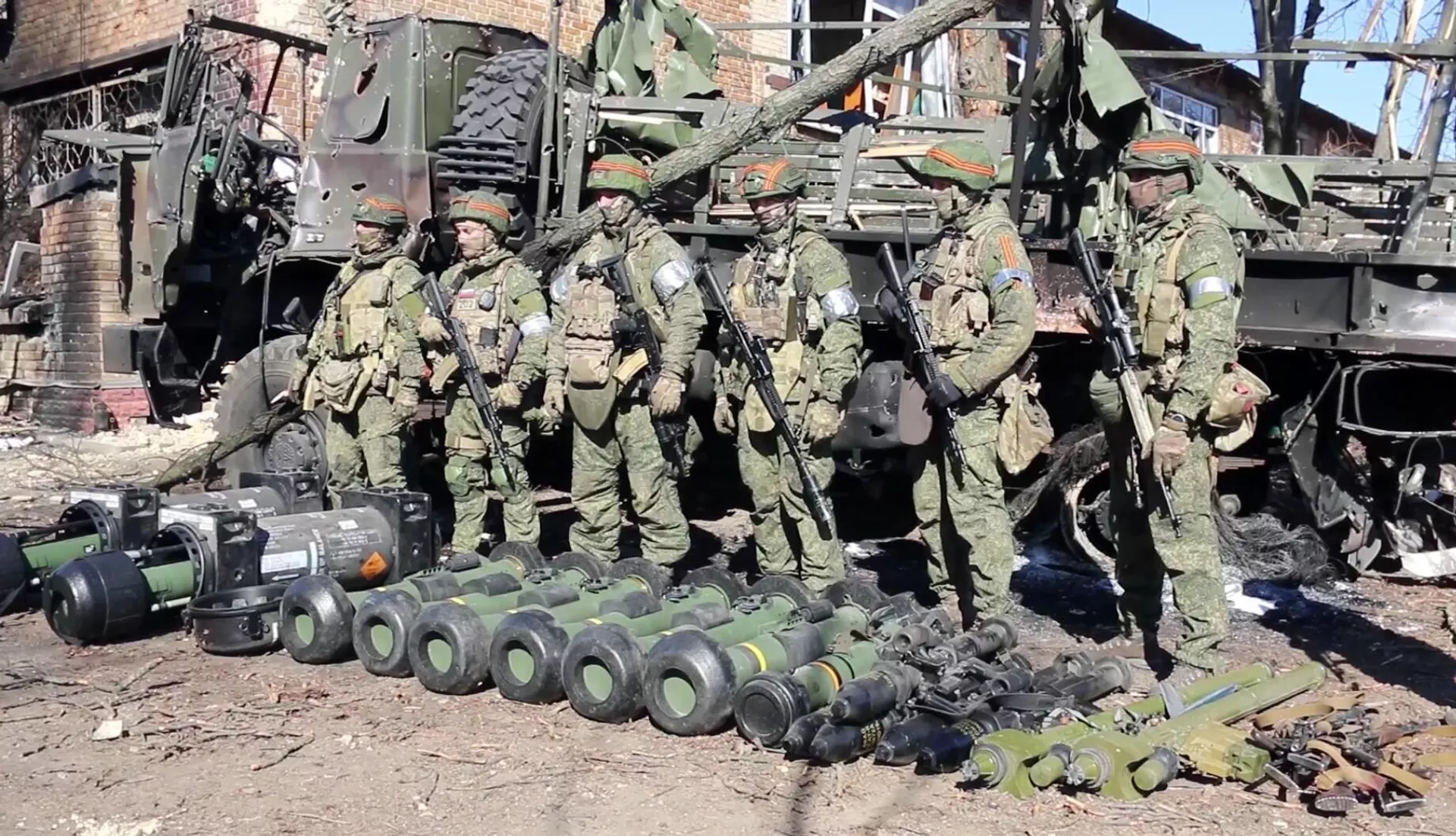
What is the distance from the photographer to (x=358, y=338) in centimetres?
661

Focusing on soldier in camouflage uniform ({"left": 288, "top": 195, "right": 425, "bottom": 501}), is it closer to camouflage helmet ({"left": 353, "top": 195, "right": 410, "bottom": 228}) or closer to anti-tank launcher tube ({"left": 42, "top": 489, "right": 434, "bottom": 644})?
camouflage helmet ({"left": 353, "top": 195, "right": 410, "bottom": 228})

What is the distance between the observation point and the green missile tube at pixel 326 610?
5164 mm

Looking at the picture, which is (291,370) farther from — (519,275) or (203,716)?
(203,716)

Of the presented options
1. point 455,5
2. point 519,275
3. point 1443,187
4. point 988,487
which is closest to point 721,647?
point 988,487

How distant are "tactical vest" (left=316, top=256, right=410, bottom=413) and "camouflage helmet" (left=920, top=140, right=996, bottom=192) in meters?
2.70

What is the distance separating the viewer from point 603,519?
615 cm

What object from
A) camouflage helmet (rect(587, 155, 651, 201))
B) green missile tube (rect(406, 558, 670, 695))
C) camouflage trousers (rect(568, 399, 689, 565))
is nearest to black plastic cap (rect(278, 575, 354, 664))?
green missile tube (rect(406, 558, 670, 695))

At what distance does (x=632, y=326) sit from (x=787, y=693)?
82.7 inches

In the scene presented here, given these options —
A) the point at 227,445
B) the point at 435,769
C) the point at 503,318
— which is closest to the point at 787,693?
the point at 435,769

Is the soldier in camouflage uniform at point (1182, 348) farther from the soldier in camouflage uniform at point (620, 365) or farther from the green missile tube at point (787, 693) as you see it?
the soldier in camouflage uniform at point (620, 365)

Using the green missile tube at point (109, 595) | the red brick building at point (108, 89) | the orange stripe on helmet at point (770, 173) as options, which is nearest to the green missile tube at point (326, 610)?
the green missile tube at point (109, 595)

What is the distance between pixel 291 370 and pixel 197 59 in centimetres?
229

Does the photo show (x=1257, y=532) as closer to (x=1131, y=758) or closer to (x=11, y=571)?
(x=1131, y=758)

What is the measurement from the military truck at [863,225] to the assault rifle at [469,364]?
1091mm
